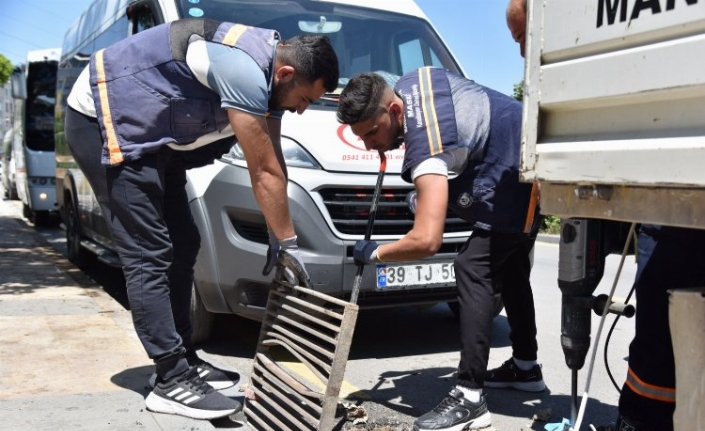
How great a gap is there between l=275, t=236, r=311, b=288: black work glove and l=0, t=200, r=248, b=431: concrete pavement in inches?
28.1

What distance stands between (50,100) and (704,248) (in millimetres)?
14254

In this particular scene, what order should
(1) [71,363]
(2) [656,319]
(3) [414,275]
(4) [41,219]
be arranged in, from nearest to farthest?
(2) [656,319] → (1) [71,363] → (3) [414,275] → (4) [41,219]

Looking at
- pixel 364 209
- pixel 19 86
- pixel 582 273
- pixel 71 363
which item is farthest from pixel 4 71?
pixel 582 273

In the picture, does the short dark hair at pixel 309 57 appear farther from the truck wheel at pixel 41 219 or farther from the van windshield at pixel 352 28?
the truck wheel at pixel 41 219

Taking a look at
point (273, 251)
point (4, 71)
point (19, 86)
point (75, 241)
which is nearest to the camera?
point (273, 251)

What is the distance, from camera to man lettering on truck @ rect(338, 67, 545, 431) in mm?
3020

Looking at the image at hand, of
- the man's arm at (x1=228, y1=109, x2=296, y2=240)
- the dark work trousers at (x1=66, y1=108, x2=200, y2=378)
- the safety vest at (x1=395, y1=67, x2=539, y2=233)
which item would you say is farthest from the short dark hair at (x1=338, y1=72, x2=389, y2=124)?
the dark work trousers at (x1=66, y1=108, x2=200, y2=378)

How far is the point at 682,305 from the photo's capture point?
1.76m

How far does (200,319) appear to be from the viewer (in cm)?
443

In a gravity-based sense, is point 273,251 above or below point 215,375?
above

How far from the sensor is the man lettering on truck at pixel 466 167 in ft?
9.91

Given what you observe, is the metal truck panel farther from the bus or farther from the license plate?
the bus

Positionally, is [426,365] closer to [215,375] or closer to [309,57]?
[215,375]

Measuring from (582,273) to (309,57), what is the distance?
4.64 ft
